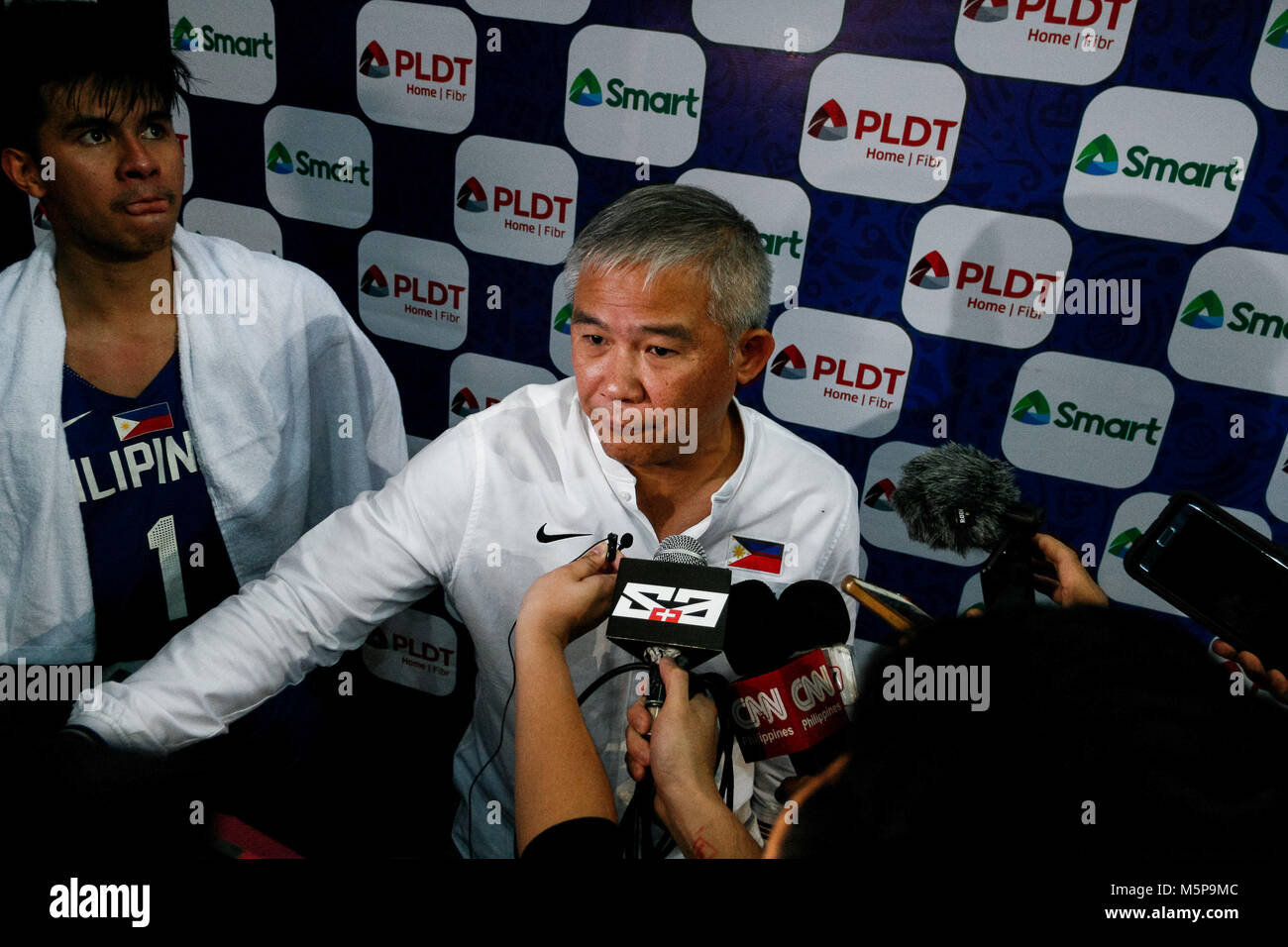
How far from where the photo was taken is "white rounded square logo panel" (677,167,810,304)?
2029 mm

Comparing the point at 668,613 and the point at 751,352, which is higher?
the point at 751,352

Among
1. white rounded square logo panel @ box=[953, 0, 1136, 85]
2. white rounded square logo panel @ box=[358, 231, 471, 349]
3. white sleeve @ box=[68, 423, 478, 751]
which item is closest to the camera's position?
white sleeve @ box=[68, 423, 478, 751]

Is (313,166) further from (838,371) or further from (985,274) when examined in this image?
(985,274)

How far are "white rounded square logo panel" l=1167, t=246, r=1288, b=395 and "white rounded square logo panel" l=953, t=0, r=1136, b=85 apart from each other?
0.51 metres

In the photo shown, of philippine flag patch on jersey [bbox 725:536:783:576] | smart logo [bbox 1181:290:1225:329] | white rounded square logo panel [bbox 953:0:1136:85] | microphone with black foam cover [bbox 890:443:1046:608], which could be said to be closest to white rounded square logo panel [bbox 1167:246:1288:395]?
smart logo [bbox 1181:290:1225:329]

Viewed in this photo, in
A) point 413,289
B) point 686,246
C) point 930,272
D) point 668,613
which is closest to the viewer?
point 668,613

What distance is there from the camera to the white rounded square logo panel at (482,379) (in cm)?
239

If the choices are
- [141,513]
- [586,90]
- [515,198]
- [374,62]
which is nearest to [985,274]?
[586,90]

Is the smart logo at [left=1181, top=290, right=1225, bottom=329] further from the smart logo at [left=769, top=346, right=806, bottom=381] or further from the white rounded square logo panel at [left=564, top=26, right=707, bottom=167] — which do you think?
the white rounded square logo panel at [left=564, top=26, right=707, bottom=167]

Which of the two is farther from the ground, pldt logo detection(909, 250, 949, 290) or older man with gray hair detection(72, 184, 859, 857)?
pldt logo detection(909, 250, 949, 290)

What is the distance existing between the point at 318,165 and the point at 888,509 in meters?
1.84

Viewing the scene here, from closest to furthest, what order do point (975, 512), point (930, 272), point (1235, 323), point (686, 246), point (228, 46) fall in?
1. point (686, 246)
2. point (975, 512)
3. point (1235, 323)
4. point (930, 272)
5. point (228, 46)

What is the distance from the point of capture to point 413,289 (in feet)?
7.84
